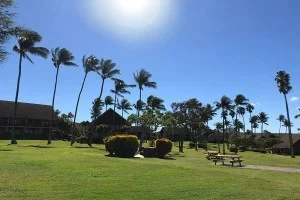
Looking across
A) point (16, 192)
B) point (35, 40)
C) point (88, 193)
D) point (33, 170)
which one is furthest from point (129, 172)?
point (35, 40)

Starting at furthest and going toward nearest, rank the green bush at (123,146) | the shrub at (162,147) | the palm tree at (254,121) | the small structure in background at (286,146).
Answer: the palm tree at (254,121), the small structure in background at (286,146), the shrub at (162,147), the green bush at (123,146)

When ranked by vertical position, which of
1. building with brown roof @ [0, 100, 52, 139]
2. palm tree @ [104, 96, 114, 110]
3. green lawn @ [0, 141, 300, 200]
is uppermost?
palm tree @ [104, 96, 114, 110]

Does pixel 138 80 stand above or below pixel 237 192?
above

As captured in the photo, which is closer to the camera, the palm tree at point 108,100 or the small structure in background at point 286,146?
the small structure in background at point 286,146

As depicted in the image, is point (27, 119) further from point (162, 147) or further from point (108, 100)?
point (162, 147)

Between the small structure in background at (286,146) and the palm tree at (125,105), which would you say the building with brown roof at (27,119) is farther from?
the small structure in background at (286,146)

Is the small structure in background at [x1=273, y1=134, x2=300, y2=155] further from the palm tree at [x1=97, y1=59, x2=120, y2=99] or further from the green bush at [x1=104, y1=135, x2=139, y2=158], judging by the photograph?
the green bush at [x1=104, y1=135, x2=139, y2=158]

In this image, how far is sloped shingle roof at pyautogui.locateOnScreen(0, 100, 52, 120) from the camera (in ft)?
271

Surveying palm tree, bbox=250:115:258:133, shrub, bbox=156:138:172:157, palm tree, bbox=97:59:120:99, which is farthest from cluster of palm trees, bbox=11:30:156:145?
palm tree, bbox=250:115:258:133

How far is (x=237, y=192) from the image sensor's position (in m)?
13.1

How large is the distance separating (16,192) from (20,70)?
132ft

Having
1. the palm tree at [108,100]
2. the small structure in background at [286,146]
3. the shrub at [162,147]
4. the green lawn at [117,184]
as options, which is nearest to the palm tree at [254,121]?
the small structure in background at [286,146]

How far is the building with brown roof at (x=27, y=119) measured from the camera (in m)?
81.9

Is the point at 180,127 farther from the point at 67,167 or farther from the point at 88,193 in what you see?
the point at 88,193
